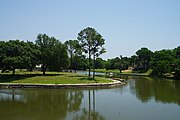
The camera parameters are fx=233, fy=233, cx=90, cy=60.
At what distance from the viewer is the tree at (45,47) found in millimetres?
55719

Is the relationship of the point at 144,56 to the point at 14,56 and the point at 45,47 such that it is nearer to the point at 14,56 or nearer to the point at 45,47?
the point at 45,47

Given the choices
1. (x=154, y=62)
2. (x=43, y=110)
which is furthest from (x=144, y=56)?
(x=43, y=110)

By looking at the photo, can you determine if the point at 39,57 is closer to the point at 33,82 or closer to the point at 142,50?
the point at 33,82

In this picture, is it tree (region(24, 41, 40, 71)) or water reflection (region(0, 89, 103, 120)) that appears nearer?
water reflection (region(0, 89, 103, 120))

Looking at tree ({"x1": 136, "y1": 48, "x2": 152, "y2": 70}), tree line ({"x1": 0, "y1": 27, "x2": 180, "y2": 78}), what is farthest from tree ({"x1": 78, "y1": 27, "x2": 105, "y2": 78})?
tree ({"x1": 136, "y1": 48, "x2": 152, "y2": 70})

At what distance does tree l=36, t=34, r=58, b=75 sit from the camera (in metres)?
55.7

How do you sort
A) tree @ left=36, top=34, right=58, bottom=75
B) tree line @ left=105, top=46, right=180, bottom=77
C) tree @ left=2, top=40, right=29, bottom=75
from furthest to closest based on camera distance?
tree line @ left=105, top=46, right=180, bottom=77
tree @ left=36, top=34, right=58, bottom=75
tree @ left=2, top=40, right=29, bottom=75

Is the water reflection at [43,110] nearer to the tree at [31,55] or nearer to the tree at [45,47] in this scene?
the tree at [31,55]

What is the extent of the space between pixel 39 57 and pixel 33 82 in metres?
12.5

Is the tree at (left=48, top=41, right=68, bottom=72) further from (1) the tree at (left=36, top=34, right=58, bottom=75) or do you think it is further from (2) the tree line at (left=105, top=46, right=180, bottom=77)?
(2) the tree line at (left=105, top=46, right=180, bottom=77)

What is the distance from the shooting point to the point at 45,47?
56.9 meters

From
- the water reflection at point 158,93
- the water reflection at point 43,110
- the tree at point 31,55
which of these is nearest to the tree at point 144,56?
the water reflection at point 158,93

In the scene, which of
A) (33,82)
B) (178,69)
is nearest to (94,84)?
(33,82)

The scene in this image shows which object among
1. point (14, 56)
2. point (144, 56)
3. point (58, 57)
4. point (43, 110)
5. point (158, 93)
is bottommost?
point (43, 110)
